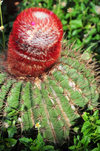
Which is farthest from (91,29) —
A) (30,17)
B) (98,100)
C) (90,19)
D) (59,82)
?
(30,17)

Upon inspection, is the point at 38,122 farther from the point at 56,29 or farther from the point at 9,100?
the point at 56,29

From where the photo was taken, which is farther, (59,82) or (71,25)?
(71,25)

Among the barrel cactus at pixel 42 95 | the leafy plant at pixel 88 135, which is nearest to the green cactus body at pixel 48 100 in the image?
the barrel cactus at pixel 42 95

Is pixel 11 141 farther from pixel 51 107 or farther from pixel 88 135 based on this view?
pixel 88 135

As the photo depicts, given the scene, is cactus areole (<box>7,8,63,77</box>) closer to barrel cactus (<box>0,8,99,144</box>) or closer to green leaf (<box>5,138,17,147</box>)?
barrel cactus (<box>0,8,99,144</box>)

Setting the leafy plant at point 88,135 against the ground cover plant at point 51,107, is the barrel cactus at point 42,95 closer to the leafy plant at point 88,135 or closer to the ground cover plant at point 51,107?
the ground cover plant at point 51,107

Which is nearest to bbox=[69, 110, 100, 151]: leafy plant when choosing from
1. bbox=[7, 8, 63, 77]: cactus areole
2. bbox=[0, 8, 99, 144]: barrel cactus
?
bbox=[0, 8, 99, 144]: barrel cactus
